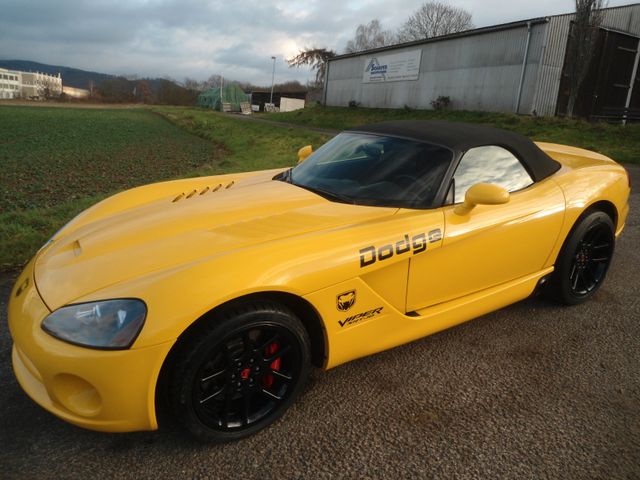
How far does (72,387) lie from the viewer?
155 centimetres

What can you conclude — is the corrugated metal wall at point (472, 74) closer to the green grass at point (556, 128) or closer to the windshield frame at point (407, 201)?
the green grass at point (556, 128)

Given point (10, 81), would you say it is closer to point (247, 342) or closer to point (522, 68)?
point (522, 68)

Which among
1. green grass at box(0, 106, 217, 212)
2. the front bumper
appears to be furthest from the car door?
green grass at box(0, 106, 217, 212)

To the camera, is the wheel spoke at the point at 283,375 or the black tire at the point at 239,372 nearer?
the black tire at the point at 239,372

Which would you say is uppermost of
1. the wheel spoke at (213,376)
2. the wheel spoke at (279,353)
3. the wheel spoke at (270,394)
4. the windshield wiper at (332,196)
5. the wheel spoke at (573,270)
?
the windshield wiper at (332,196)

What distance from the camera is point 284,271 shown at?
1.70 metres

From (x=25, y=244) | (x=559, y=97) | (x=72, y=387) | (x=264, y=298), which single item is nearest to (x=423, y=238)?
(x=264, y=298)

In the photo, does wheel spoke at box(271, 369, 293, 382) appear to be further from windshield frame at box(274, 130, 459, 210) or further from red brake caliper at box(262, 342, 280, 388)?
windshield frame at box(274, 130, 459, 210)

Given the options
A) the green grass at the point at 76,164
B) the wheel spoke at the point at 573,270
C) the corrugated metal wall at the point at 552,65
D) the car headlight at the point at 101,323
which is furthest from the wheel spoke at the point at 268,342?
the corrugated metal wall at the point at 552,65

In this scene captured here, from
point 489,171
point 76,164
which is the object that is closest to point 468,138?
point 489,171

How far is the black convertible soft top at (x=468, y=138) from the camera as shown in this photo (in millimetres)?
2541

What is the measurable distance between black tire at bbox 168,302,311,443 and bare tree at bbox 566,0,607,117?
1917cm

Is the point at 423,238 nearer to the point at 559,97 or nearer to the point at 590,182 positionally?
the point at 590,182

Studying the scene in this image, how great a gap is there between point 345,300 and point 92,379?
1.01m
